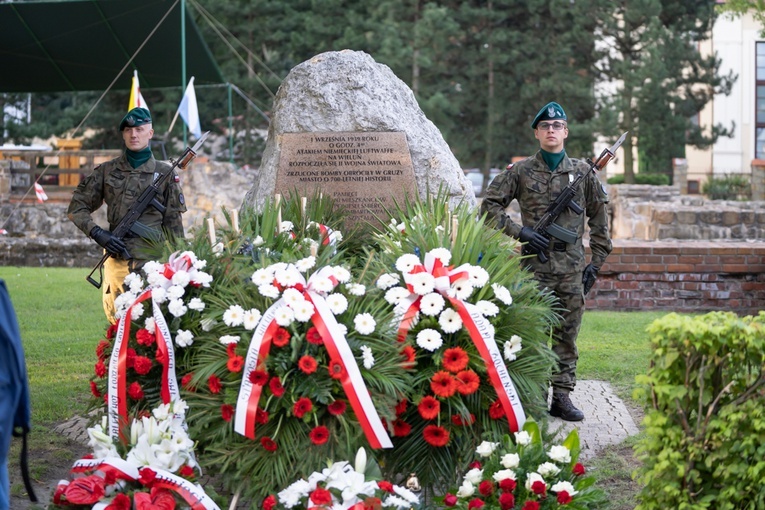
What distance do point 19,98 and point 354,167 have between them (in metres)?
23.5

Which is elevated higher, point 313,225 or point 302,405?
point 313,225

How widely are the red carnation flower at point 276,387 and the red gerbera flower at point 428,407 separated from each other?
621 mm

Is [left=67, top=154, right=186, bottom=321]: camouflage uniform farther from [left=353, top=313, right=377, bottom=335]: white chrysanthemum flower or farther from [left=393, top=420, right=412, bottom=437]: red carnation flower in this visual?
[left=393, top=420, right=412, bottom=437]: red carnation flower

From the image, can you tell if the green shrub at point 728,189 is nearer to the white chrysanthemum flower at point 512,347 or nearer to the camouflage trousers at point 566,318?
the camouflage trousers at point 566,318

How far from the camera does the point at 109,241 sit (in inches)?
257

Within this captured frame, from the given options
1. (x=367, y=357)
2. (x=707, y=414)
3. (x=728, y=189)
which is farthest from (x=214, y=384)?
(x=728, y=189)

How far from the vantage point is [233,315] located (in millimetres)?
4512

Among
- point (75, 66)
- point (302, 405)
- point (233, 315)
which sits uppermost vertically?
point (75, 66)

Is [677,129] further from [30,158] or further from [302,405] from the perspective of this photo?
[302,405]

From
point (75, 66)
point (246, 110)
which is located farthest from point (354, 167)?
point (246, 110)

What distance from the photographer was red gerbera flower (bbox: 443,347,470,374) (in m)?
4.51

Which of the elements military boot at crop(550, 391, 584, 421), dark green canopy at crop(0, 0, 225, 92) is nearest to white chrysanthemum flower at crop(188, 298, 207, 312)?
military boot at crop(550, 391, 584, 421)

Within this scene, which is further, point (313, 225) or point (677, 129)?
point (677, 129)

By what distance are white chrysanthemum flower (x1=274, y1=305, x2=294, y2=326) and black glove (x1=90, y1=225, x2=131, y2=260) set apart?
2.49m
